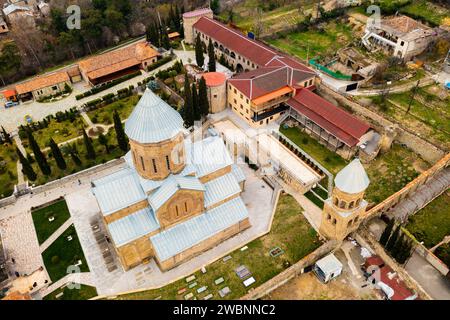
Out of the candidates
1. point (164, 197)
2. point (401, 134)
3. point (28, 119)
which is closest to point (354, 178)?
point (164, 197)

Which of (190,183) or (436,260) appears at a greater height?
(190,183)

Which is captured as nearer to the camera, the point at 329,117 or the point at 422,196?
the point at 422,196

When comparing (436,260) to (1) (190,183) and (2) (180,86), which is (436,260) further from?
(2) (180,86)

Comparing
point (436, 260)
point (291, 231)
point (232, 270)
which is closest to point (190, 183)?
point (232, 270)

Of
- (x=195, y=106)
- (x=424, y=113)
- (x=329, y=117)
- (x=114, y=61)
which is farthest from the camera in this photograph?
(x=114, y=61)

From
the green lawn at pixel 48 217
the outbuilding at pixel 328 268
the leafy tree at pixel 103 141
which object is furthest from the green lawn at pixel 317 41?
the green lawn at pixel 48 217

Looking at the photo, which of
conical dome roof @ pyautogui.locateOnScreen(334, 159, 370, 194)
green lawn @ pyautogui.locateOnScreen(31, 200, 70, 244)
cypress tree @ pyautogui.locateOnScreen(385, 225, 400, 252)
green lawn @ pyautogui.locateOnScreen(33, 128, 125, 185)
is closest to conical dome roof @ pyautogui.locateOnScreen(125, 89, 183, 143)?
conical dome roof @ pyautogui.locateOnScreen(334, 159, 370, 194)

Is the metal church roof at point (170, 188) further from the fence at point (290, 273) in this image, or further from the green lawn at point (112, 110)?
the green lawn at point (112, 110)

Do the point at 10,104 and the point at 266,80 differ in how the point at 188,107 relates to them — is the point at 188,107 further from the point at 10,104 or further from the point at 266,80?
the point at 10,104
